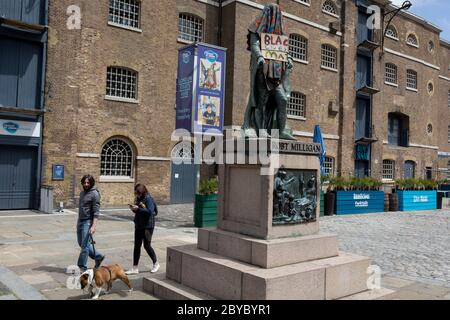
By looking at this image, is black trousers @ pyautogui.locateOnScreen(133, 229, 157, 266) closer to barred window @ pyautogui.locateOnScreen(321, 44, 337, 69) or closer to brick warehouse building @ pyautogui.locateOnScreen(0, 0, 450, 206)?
brick warehouse building @ pyautogui.locateOnScreen(0, 0, 450, 206)

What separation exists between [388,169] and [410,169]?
2944 mm

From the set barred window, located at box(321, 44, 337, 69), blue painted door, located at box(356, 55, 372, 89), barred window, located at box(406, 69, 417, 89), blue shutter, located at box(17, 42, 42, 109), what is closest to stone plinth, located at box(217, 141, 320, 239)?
blue shutter, located at box(17, 42, 42, 109)

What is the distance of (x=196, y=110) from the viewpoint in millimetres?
13773

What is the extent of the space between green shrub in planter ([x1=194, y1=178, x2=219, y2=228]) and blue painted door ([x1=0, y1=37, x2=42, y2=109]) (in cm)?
818

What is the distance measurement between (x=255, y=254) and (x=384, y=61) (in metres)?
27.6

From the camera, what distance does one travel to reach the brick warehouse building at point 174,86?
54.8 ft

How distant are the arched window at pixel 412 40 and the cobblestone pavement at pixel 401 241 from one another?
18266 millimetres

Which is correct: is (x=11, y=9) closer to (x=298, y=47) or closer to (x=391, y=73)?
(x=298, y=47)

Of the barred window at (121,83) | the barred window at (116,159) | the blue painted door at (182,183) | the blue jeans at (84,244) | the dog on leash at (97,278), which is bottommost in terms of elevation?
the dog on leash at (97,278)

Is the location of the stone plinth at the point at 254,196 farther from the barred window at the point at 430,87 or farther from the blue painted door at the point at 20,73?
the barred window at the point at 430,87

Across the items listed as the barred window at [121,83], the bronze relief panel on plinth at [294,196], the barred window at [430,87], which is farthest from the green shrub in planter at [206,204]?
the barred window at [430,87]

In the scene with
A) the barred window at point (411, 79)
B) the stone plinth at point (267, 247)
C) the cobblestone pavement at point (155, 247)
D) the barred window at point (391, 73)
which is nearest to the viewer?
the stone plinth at point (267, 247)

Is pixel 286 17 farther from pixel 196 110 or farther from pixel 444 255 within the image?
pixel 444 255
